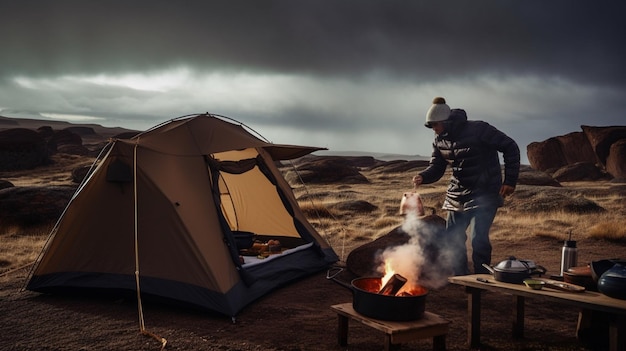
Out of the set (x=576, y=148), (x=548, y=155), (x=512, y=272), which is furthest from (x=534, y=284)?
(x=548, y=155)

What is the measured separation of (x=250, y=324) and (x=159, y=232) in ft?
5.74

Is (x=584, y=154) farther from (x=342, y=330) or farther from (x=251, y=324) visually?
(x=342, y=330)

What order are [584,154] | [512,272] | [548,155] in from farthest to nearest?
[548,155] → [584,154] → [512,272]

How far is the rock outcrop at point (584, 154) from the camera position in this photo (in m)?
48.0

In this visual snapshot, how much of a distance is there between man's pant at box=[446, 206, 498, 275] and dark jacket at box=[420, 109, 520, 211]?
0.10m

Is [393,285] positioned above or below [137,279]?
above

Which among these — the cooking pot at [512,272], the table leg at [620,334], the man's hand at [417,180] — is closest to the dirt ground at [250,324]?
the cooking pot at [512,272]

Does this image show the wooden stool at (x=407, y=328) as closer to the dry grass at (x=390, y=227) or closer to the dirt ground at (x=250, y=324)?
the dirt ground at (x=250, y=324)

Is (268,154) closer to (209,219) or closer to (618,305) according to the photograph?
(209,219)

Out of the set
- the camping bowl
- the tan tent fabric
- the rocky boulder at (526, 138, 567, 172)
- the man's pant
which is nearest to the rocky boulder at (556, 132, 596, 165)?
the rocky boulder at (526, 138, 567, 172)

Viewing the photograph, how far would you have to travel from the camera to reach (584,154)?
54312mm

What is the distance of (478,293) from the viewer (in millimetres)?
4801

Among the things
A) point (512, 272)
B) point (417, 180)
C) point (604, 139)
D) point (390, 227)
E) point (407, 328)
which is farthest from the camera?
point (604, 139)

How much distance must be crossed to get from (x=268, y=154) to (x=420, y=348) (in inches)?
206
